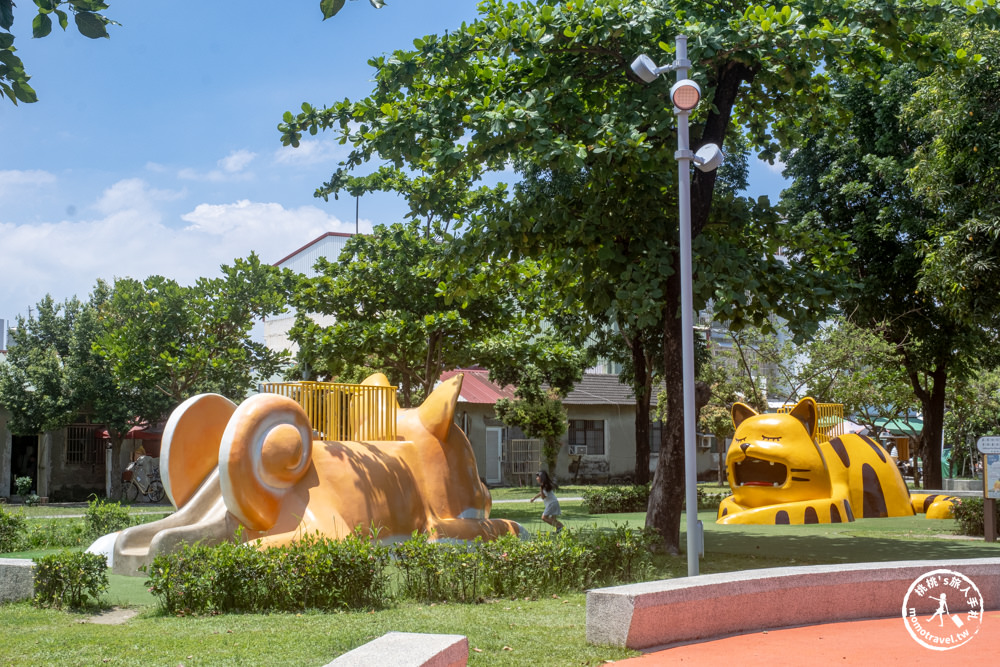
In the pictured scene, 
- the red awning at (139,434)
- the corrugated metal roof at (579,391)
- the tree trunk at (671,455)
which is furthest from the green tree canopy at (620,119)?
the corrugated metal roof at (579,391)

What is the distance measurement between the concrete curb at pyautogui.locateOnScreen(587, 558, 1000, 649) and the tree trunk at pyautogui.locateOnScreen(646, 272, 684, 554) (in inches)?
197

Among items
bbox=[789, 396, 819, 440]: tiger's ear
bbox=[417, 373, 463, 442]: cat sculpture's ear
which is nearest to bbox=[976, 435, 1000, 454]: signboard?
bbox=[789, 396, 819, 440]: tiger's ear

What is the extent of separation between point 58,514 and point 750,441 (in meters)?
17.0

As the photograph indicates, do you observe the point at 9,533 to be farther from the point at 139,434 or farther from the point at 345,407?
the point at 139,434

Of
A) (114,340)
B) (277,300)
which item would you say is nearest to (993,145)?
(277,300)

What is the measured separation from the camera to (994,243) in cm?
1703

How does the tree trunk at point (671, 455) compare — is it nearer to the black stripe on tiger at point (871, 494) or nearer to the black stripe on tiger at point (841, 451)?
the black stripe on tiger at point (841, 451)

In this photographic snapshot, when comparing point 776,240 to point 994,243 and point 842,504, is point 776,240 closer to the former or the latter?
point 994,243

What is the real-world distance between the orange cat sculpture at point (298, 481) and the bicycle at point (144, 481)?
54.0ft

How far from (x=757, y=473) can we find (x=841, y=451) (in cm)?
218

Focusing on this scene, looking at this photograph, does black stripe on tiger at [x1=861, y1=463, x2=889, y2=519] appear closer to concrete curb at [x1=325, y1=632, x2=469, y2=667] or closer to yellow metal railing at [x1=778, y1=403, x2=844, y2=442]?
yellow metal railing at [x1=778, y1=403, x2=844, y2=442]

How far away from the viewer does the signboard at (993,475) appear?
15.7m

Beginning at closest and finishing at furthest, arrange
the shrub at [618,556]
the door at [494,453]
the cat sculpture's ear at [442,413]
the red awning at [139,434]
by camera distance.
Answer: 1. the shrub at [618,556]
2. the cat sculpture's ear at [442,413]
3. the red awning at [139,434]
4. the door at [494,453]

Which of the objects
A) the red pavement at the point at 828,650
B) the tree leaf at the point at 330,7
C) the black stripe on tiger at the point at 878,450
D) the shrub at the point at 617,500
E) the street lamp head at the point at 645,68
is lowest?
the shrub at the point at 617,500
